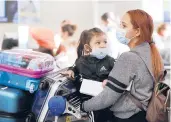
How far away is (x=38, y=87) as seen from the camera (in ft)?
4.73

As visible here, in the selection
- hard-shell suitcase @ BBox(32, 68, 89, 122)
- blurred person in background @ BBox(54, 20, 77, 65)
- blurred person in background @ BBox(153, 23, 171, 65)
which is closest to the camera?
hard-shell suitcase @ BBox(32, 68, 89, 122)

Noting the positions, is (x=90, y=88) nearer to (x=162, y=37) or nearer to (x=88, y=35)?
(x=88, y=35)

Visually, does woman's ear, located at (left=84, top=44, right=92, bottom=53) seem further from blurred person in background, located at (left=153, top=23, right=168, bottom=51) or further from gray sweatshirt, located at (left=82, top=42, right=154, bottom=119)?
blurred person in background, located at (left=153, top=23, right=168, bottom=51)

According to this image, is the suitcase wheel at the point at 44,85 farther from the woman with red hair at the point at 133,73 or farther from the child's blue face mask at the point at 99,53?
the child's blue face mask at the point at 99,53

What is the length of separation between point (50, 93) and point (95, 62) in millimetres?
335

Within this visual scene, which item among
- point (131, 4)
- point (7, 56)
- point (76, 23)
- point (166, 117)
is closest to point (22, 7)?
point (76, 23)

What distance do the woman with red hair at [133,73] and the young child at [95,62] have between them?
0.16 m

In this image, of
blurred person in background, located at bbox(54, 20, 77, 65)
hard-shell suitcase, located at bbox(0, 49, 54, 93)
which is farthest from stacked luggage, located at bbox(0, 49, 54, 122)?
blurred person in background, located at bbox(54, 20, 77, 65)

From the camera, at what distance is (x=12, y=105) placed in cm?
141

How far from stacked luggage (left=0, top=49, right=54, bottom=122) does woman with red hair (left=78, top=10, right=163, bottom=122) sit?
304 mm

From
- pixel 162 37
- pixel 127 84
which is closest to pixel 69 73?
pixel 127 84

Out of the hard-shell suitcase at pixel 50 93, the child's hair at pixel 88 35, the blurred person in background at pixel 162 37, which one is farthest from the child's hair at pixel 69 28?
the hard-shell suitcase at pixel 50 93

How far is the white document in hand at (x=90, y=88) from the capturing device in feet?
4.53

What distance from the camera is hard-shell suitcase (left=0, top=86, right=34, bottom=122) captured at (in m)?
1.41
